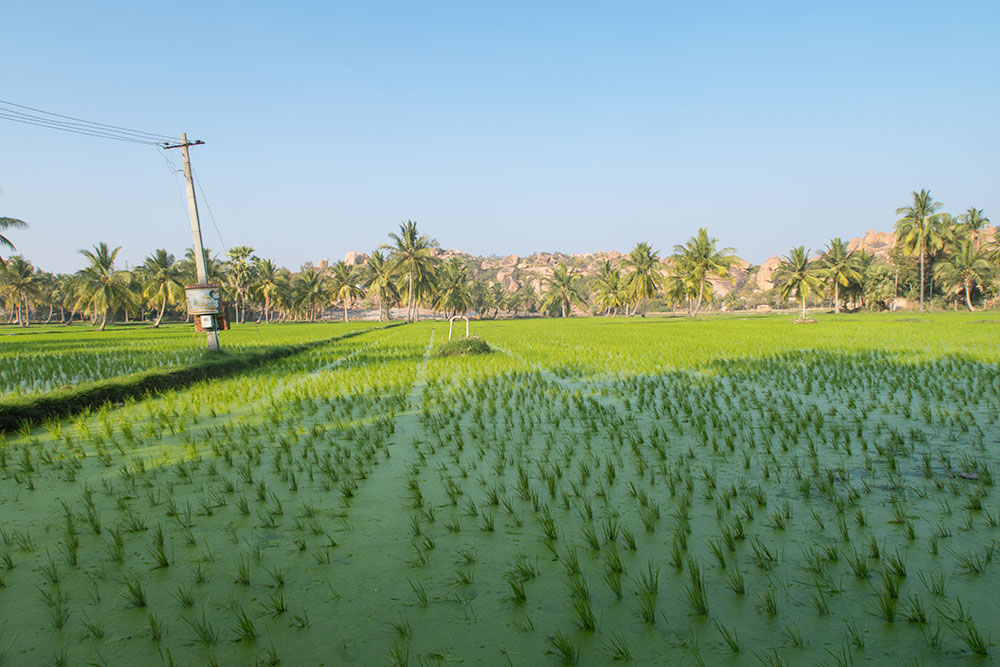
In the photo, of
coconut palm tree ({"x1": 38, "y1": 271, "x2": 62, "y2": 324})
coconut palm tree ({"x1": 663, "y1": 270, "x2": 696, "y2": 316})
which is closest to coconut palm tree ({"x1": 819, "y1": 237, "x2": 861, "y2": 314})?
coconut palm tree ({"x1": 663, "y1": 270, "x2": 696, "y2": 316})

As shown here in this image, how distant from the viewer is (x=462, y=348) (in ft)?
47.1

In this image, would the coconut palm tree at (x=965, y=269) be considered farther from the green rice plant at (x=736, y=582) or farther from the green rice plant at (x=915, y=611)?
the green rice plant at (x=736, y=582)

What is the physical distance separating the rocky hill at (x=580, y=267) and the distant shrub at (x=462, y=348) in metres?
84.8

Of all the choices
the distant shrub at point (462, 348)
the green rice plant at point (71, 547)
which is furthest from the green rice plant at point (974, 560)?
the distant shrub at point (462, 348)

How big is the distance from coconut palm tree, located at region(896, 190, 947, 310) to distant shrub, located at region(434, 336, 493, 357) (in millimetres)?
42665

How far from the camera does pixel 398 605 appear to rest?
7.70 feet

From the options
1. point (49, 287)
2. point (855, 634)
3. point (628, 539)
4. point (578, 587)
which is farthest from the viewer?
point (49, 287)

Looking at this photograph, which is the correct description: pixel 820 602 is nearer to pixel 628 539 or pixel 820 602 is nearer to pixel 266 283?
pixel 628 539

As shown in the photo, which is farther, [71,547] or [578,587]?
[71,547]

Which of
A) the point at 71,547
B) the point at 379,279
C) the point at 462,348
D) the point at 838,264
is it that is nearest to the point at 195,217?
the point at 462,348

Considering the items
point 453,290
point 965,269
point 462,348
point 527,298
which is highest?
point 453,290

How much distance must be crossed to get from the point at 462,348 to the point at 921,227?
4566 centimetres

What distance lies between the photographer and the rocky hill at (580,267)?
117312 millimetres

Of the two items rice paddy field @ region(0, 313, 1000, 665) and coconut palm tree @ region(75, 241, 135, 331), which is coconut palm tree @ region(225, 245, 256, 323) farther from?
rice paddy field @ region(0, 313, 1000, 665)
